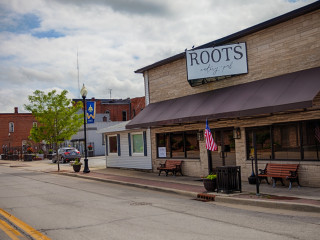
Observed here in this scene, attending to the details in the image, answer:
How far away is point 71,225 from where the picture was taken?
8391 mm

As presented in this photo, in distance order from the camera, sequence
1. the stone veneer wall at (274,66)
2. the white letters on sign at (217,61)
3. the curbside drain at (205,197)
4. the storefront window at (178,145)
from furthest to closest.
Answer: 1. the storefront window at (178,145)
2. the white letters on sign at (217,61)
3. the stone veneer wall at (274,66)
4. the curbside drain at (205,197)

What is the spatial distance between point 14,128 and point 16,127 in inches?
17.2

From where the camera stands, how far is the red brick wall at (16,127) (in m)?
72.0

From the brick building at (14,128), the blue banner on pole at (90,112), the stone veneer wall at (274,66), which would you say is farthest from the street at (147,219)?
the brick building at (14,128)

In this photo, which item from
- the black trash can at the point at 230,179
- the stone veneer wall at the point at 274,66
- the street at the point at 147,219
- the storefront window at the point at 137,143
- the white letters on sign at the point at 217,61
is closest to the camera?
the street at the point at 147,219

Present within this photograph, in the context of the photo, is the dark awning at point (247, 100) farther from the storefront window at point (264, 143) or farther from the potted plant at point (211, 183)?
the potted plant at point (211, 183)

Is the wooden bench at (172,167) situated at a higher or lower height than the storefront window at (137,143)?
lower

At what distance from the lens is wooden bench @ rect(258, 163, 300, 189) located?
42.7 feet

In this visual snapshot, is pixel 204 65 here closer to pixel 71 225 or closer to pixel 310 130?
pixel 310 130

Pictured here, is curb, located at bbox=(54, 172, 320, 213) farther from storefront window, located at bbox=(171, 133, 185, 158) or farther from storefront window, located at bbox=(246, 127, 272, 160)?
storefront window, located at bbox=(171, 133, 185, 158)

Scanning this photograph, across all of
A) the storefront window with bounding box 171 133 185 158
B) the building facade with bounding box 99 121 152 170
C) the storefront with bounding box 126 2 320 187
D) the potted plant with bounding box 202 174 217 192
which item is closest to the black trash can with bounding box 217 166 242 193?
the potted plant with bounding box 202 174 217 192

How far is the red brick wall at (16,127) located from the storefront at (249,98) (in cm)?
5929

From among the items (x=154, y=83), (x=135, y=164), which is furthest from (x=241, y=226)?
(x=135, y=164)

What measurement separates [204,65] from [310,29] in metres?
4.99
